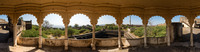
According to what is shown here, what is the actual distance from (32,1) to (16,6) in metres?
1.96

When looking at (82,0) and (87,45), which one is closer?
(82,0)

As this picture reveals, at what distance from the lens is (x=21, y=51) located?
7.44 metres

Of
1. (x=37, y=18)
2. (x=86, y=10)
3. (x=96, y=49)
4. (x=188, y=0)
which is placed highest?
(x=188, y=0)

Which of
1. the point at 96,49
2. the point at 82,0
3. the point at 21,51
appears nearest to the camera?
the point at 82,0

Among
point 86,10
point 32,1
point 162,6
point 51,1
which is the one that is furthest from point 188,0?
point 32,1

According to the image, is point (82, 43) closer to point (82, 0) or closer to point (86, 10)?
point (86, 10)

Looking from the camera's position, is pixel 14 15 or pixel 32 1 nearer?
pixel 32 1

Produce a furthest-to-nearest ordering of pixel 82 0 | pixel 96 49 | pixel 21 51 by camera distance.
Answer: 1. pixel 96 49
2. pixel 21 51
3. pixel 82 0

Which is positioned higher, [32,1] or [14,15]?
[32,1]

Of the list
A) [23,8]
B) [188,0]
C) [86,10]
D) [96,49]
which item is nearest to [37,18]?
[23,8]

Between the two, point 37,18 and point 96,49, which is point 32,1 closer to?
point 37,18

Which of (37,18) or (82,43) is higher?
(37,18)

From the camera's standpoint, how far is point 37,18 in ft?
25.7

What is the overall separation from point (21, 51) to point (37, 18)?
250cm
